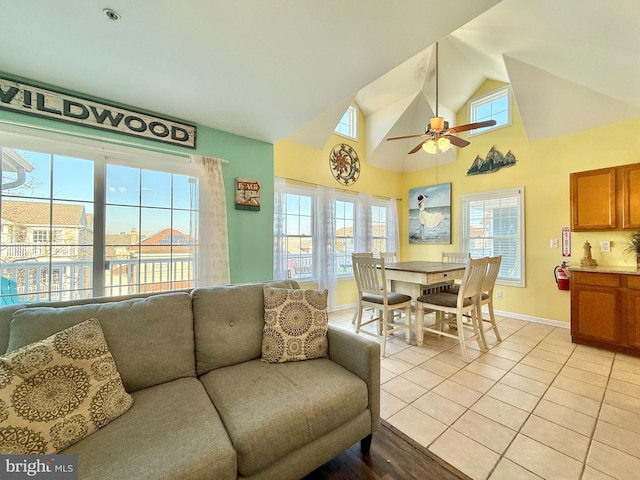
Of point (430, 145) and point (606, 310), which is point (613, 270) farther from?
point (430, 145)

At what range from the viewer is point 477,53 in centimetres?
351

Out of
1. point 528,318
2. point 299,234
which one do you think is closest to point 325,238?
point 299,234

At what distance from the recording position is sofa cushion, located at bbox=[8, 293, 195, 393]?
4.10 ft

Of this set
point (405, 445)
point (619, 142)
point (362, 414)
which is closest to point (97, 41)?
point (362, 414)

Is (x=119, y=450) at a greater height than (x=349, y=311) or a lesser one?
greater

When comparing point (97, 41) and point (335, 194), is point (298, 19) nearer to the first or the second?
point (97, 41)

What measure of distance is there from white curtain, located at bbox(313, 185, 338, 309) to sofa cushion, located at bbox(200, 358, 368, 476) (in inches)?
102

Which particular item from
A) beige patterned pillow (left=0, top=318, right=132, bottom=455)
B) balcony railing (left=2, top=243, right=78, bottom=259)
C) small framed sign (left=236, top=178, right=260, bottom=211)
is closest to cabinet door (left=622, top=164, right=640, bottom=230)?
small framed sign (left=236, top=178, right=260, bottom=211)

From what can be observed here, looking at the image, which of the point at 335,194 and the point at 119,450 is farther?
the point at 335,194

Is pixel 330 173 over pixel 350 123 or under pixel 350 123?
under

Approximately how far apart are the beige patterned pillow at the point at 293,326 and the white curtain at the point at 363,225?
2971mm

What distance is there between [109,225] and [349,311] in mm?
3489

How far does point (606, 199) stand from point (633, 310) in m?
1.27

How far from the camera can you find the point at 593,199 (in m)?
3.12
